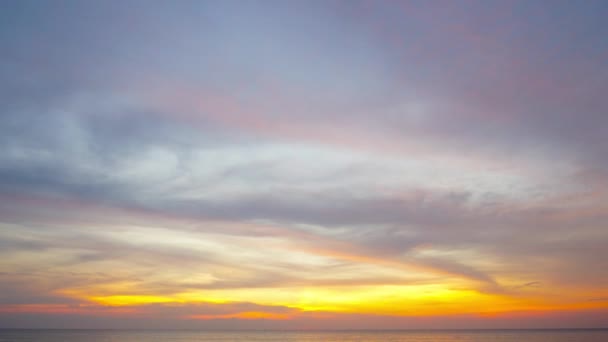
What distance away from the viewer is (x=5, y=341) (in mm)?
187375

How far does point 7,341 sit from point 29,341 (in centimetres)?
787

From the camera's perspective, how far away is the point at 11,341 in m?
188

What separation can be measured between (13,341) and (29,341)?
19.5ft

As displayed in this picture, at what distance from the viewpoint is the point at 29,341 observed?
189 metres

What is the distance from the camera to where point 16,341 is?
189250 mm

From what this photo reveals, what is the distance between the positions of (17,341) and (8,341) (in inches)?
120

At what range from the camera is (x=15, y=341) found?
621 feet

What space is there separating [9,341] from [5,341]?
1363 mm

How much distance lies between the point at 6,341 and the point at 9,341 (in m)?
1.02

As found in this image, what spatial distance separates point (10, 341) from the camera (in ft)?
617

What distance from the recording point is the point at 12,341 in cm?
18825

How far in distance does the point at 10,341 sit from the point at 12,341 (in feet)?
2.31

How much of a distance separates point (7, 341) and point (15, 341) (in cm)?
268

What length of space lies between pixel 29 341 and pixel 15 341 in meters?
5.53
